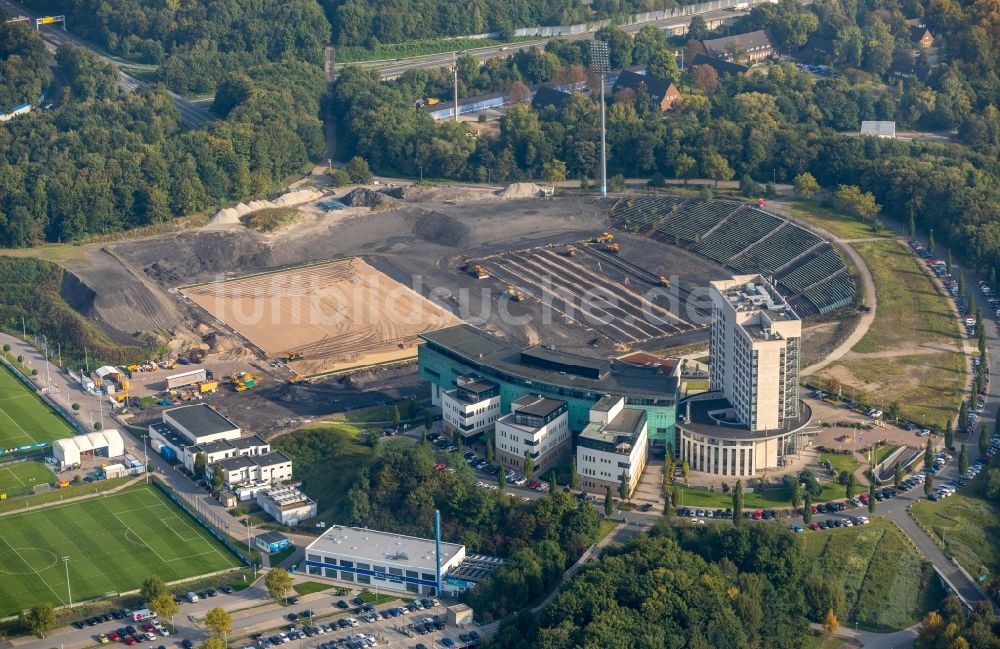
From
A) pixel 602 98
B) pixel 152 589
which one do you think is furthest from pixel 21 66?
pixel 152 589

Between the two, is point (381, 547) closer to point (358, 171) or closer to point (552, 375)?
point (552, 375)

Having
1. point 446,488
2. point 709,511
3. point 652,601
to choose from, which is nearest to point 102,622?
point 446,488

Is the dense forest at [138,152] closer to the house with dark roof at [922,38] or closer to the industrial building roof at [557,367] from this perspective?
the industrial building roof at [557,367]

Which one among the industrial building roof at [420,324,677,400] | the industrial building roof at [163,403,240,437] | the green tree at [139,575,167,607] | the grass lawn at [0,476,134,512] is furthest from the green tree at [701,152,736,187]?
the green tree at [139,575,167,607]

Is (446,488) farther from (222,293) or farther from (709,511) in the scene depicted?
(222,293)

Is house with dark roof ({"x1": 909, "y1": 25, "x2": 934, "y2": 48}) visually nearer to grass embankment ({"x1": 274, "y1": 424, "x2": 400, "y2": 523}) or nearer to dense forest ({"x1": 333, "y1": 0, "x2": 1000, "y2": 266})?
dense forest ({"x1": 333, "y1": 0, "x2": 1000, "y2": 266})

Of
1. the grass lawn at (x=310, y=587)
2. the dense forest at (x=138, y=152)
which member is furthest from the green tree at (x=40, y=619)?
the dense forest at (x=138, y=152)
